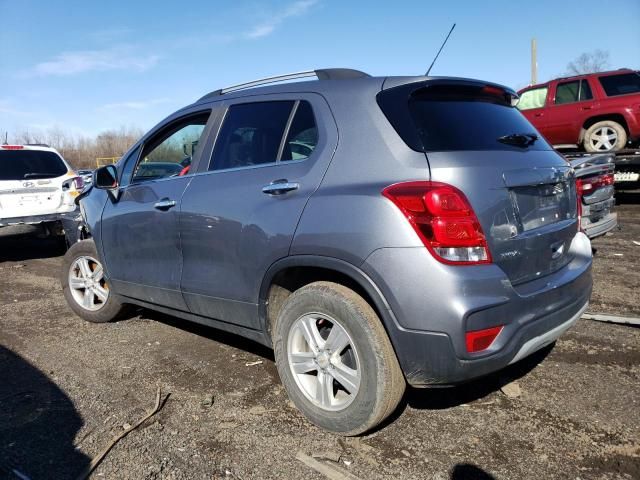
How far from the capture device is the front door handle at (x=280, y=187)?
2.82 metres

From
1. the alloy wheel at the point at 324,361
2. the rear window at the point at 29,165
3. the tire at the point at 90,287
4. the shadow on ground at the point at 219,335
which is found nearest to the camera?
the alloy wheel at the point at 324,361

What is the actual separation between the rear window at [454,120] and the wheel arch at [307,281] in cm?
67

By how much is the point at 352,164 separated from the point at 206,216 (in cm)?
108

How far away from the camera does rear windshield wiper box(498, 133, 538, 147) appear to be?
280 centimetres

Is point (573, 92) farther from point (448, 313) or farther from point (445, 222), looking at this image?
point (448, 313)

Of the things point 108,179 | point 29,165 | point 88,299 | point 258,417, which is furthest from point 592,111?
point 29,165

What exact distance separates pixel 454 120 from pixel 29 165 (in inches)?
302

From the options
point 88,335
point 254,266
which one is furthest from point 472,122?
point 88,335

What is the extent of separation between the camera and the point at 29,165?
830 cm

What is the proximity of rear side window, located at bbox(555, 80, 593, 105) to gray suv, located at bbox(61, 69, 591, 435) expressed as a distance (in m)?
8.45

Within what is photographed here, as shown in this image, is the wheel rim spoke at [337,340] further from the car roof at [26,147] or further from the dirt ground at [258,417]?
the car roof at [26,147]

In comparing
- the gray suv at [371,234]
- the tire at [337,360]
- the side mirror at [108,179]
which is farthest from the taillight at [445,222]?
the side mirror at [108,179]

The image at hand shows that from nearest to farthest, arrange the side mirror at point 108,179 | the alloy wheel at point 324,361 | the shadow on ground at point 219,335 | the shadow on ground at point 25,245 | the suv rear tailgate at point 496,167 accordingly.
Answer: the suv rear tailgate at point 496,167, the alloy wheel at point 324,361, the shadow on ground at point 219,335, the side mirror at point 108,179, the shadow on ground at point 25,245

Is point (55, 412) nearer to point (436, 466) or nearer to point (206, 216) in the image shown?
point (206, 216)
